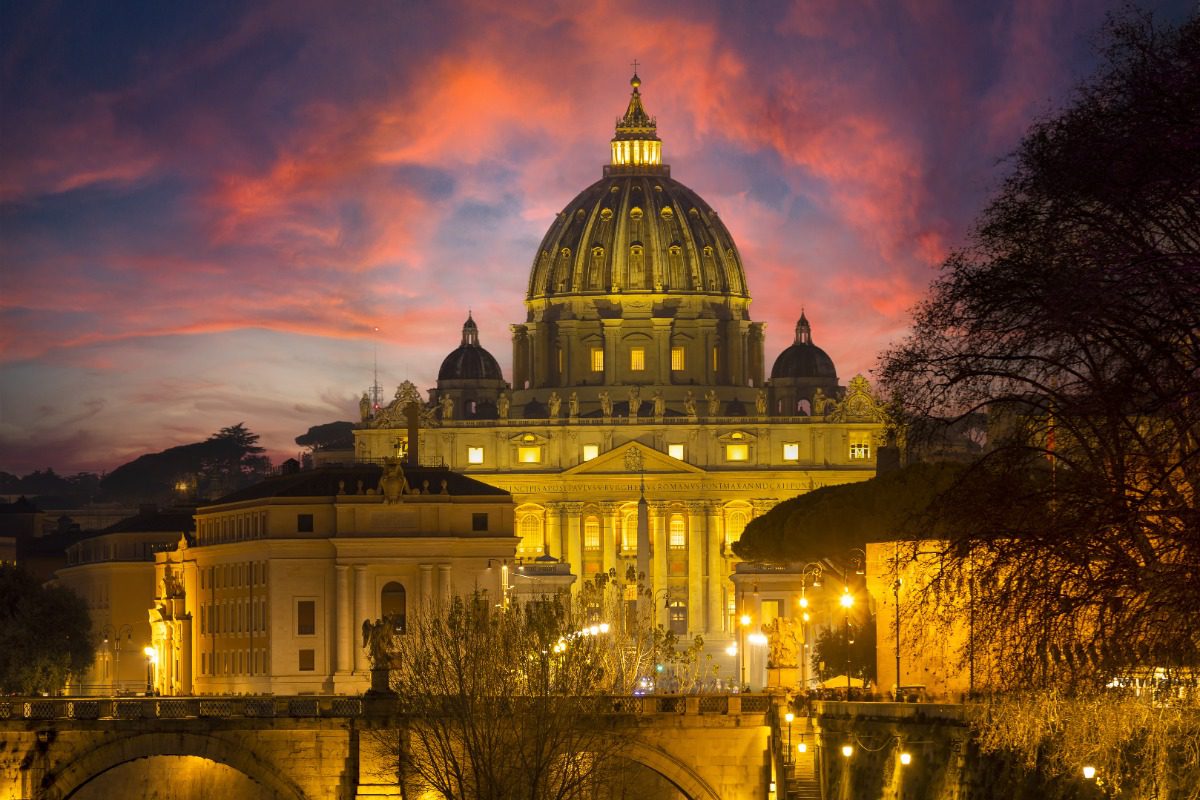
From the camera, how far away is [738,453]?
196250mm

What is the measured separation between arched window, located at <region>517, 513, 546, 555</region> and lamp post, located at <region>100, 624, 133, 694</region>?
58.3 meters

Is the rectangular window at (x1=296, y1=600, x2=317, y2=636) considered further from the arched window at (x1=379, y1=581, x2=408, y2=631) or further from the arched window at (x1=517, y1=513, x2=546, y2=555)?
the arched window at (x1=517, y1=513, x2=546, y2=555)

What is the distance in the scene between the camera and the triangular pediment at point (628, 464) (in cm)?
19238

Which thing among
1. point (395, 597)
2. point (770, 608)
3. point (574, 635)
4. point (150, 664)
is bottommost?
point (574, 635)

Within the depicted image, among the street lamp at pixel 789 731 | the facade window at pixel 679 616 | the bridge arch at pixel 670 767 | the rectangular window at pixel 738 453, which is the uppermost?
the rectangular window at pixel 738 453

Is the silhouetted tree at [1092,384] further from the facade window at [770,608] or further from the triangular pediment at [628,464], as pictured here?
the triangular pediment at [628,464]

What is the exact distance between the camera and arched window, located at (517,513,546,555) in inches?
7559

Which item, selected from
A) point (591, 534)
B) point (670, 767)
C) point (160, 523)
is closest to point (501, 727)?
point (670, 767)

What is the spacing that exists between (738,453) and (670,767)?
13153cm

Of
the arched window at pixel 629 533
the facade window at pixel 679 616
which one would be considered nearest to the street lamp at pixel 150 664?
the facade window at pixel 679 616

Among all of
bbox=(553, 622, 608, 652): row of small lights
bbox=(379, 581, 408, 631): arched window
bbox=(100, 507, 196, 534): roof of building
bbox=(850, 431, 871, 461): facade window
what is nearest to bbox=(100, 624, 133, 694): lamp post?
bbox=(100, 507, 196, 534): roof of building

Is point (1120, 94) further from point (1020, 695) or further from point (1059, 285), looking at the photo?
point (1020, 695)

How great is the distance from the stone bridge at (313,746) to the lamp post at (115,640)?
6636cm

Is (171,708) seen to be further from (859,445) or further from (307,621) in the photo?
(859,445)
